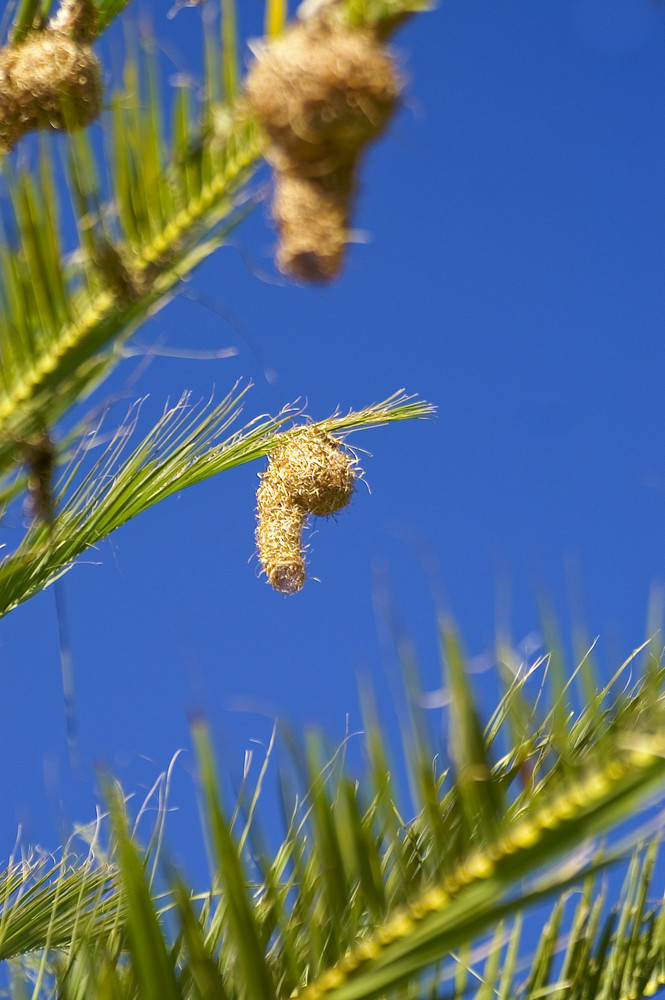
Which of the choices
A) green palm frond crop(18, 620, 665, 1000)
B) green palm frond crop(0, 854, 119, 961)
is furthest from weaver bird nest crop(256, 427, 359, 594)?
green palm frond crop(18, 620, 665, 1000)

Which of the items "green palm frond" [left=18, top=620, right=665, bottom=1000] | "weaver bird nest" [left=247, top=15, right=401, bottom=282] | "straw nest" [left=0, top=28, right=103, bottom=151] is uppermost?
"straw nest" [left=0, top=28, right=103, bottom=151]

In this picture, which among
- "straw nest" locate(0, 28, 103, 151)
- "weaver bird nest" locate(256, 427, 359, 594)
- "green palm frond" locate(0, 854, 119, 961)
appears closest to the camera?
"straw nest" locate(0, 28, 103, 151)

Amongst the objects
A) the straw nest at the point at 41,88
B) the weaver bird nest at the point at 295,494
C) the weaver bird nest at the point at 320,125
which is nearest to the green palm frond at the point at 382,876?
the weaver bird nest at the point at 320,125

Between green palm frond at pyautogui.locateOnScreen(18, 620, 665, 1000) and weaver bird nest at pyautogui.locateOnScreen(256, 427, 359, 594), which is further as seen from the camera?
weaver bird nest at pyautogui.locateOnScreen(256, 427, 359, 594)

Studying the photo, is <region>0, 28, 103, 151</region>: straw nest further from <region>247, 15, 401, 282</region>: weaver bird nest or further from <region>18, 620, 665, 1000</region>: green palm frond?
<region>18, 620, 665, 1000</region>: green palm frond

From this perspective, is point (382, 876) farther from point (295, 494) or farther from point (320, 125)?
point (295, 494)

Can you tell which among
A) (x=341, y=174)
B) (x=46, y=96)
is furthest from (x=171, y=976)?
(x=46, y=96)
